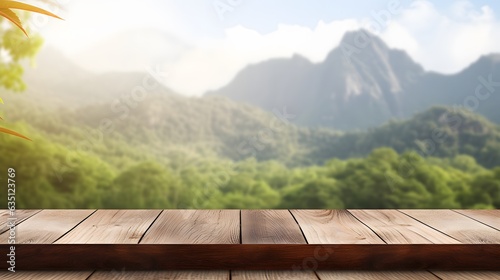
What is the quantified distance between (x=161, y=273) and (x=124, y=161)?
440 cm

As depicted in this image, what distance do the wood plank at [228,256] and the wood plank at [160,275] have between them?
22mm

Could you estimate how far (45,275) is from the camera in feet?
4.55

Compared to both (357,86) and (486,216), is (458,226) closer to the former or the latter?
(486,216)

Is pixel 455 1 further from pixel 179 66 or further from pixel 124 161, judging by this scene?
pixel 124 161

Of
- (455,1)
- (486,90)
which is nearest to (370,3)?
(455,1)

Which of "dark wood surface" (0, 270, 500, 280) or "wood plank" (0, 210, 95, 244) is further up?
"wood plank" (0, 210, 95, 244)

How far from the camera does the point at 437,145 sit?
589cm

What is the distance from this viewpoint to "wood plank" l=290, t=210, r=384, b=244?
58.3 inches

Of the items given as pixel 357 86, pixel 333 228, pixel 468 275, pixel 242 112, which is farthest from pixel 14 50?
pixel 468 275

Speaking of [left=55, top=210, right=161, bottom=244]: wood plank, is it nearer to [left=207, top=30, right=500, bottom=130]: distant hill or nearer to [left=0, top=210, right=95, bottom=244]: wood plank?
[left=0, top=210, right=95, bottom=244]: wood plank

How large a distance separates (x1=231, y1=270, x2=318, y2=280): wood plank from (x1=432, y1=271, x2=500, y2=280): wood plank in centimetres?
32

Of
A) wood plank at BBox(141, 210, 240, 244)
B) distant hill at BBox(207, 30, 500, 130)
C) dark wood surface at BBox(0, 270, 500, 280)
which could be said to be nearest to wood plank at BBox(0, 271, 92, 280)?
dark wood surface at BBox(0, 270, 500, 280)

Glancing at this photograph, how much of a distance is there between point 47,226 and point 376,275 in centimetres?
92

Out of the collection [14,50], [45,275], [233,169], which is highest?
[14,50]
